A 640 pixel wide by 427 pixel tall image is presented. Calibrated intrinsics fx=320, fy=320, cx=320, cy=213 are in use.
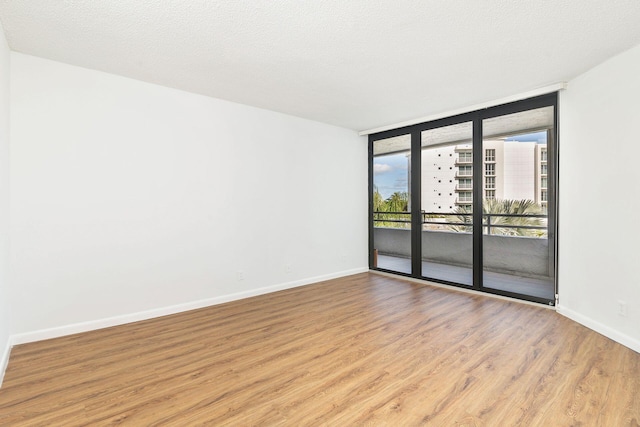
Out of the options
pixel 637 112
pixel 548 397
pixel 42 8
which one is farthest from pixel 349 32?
pixel 548 397

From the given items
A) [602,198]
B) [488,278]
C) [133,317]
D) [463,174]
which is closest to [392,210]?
[463,174]

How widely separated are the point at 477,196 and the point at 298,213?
2657 mm

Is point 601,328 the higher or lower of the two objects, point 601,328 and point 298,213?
the lower

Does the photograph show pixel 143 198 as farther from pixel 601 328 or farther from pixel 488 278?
pixel 601 328

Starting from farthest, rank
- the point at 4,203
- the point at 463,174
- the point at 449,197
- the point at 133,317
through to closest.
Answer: the point at 449,197, the point at 463,174, the point at 133,317, the point at 4,203

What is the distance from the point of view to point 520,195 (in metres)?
4.29

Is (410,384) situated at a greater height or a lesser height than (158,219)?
lesser

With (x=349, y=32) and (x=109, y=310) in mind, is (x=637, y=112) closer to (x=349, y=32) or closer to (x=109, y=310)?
(x=349, y=32)

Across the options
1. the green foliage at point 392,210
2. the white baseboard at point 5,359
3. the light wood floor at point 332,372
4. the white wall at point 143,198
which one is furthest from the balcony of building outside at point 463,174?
the white baseboard at point 5,359

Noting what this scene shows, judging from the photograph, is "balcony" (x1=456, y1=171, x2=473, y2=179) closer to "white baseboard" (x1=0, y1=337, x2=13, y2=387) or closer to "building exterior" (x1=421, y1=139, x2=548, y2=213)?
"building exterior" (x1=421, y1=139, x2=548, y2=213)

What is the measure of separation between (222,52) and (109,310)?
2873mm

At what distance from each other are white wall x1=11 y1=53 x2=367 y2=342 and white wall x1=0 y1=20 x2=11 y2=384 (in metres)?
0.18

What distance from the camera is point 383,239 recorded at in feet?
→ 21.1

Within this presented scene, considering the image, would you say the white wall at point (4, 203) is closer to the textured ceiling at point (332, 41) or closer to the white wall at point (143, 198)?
the white wall at point (143, 198)
